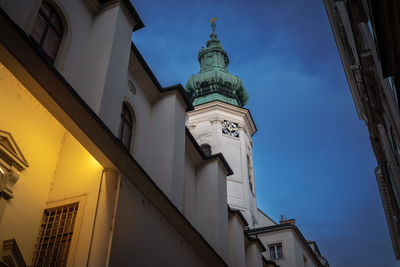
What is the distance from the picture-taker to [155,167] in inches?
516

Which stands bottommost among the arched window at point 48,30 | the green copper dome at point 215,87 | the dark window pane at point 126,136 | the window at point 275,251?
the dark window pane at point 126,136

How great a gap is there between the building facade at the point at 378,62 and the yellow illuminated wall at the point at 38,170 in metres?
5.98

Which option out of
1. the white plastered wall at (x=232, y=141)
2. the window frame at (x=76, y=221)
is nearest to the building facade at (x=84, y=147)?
the window frame at (x=76, y=221)

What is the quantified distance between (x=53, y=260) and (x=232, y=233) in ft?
34.1

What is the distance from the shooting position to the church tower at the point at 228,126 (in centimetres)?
2923

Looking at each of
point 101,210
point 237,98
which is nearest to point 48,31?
point 101,210

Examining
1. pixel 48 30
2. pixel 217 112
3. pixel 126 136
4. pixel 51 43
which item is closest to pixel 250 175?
pixel 217 112

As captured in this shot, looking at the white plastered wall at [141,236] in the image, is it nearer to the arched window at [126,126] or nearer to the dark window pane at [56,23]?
the arched window at [126,126]

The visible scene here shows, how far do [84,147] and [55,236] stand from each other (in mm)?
1969

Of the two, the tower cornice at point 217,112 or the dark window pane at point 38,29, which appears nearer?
the dark window pane at point 38,29

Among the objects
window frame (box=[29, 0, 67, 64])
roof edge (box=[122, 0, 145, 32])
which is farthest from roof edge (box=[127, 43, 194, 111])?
window frame (box=[29, 0, 67, 64])

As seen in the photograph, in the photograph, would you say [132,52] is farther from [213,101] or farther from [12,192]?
[213,101]

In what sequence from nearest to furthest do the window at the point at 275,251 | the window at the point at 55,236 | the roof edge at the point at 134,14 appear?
the window at the point at 55,236 < the roof edge at the point at 134,14 < the window at the point at 275,251

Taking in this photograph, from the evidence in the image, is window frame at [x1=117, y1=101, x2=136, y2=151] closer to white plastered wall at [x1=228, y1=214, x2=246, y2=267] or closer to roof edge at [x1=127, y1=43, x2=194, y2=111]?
roof edge at [x1=127, y1=43, x2=194, y2=111]
